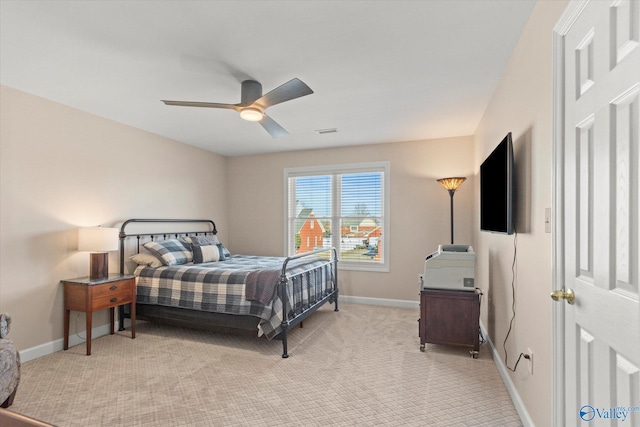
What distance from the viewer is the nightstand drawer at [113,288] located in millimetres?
3043

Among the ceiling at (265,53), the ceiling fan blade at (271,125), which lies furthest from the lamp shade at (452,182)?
the ceiling fan blade at (271,125)

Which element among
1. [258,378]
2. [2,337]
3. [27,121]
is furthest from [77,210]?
[258,378]

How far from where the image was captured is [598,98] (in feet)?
3.74

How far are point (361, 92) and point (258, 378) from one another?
2637 millimetres

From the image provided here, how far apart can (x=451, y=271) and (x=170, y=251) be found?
320 centimetres

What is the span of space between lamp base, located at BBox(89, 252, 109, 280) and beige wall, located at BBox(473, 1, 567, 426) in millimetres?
3742

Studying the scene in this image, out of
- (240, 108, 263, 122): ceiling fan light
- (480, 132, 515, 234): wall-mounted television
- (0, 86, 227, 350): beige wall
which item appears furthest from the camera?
(0, 86, 227, 350): beige wall

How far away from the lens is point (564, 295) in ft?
4.52

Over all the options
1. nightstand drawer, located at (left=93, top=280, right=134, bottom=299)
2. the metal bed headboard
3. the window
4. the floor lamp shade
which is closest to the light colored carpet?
nightstand drawer, located at (left=93, top=280, right=134, bottom=299)

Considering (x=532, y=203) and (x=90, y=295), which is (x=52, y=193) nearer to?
(x=90, y=295)

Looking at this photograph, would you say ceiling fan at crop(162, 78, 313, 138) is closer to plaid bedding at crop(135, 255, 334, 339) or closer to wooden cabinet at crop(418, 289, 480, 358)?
plaid bedding at crop(135, 255, 334, 339)

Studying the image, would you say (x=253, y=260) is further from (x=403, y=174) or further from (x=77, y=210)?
(x=403, y=174)

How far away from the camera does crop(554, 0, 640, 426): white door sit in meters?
0.97

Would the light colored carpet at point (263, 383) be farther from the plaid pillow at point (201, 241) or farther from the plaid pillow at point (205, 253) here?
the plaid pillow at point (201, 241)
